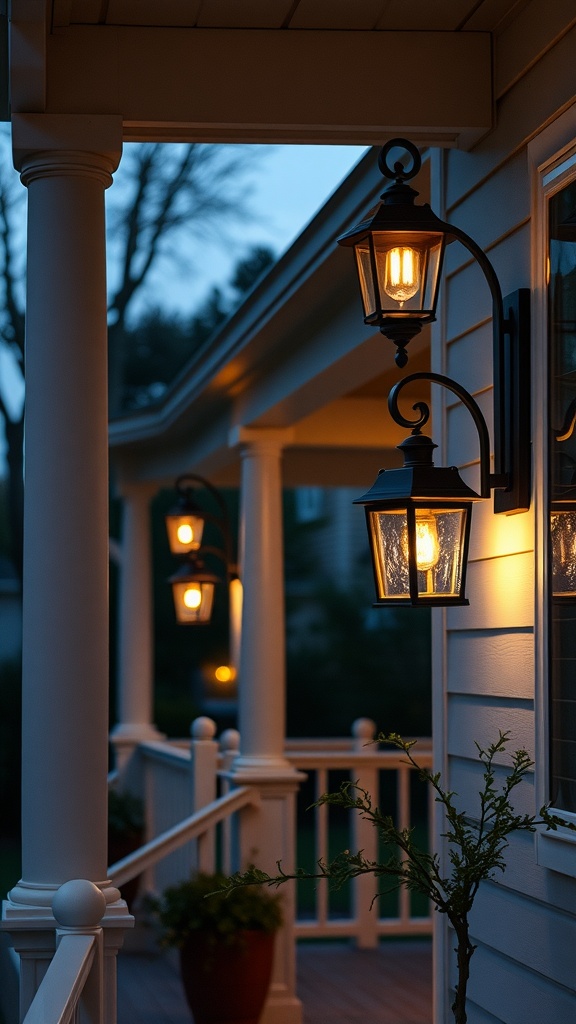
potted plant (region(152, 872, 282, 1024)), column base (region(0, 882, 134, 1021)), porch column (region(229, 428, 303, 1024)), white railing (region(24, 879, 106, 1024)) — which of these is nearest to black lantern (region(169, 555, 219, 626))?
porch column (region(229, 428, 303, 1024))

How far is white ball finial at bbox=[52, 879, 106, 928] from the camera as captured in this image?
2.88 meters

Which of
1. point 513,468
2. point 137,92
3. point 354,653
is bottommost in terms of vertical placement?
point 354,653

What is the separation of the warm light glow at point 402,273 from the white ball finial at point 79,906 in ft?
4.80

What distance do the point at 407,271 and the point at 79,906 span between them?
5.11ft

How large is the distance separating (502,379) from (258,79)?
0.98m

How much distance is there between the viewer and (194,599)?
7445 millimetres

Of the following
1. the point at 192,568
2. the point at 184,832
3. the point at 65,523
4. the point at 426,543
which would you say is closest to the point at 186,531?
the point at 192,568

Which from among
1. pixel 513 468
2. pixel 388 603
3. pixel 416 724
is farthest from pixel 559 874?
pixel 416 724

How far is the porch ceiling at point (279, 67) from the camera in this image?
3.21m

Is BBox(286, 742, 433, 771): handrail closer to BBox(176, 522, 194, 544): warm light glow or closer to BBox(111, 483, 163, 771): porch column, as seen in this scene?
BBox(176, 522, 194, 544): warm light glow

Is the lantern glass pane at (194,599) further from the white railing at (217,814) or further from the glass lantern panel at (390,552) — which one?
the glass lantern panel at (390,552)

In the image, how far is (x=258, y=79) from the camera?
3264 mm

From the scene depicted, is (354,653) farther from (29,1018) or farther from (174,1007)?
(29,1018)

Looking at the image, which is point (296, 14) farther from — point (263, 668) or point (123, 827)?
point (123, 827)
